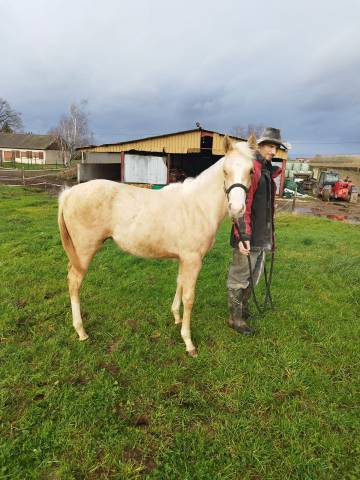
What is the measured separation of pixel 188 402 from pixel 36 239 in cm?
626

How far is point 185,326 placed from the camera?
3.41 m

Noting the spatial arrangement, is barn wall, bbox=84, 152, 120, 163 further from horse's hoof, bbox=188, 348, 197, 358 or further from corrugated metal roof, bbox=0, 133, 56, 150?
corrugated metal roof, bbox=0, 133, 56, 150

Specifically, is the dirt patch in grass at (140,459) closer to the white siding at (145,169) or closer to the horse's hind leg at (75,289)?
the horse's hind leg at (75,289)

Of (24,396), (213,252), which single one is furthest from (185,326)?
(213,252)

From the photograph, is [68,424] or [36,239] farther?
[36,239]

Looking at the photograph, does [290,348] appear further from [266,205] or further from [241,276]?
[266,205]

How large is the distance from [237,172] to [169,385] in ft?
7.45

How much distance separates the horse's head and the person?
0.98ft

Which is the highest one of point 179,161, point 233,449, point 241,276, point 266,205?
point 179,161

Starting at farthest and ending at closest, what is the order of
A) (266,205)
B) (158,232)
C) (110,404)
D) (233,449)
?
1. (266,205)
2. (158,232)
3. (110,404)
4. (233,449)

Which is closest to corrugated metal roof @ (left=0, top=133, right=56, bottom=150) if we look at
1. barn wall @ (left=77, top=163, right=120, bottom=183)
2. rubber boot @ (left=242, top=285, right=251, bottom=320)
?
barn wall @ (left=77, top=163, right=120, bottom=183)

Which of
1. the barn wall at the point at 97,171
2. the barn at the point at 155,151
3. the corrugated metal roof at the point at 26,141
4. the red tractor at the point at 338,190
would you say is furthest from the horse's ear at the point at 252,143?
the corrugated metal roof at the point at 26,141

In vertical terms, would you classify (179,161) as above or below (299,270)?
above

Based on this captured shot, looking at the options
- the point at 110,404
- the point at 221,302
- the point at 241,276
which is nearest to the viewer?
the point at 110,404
